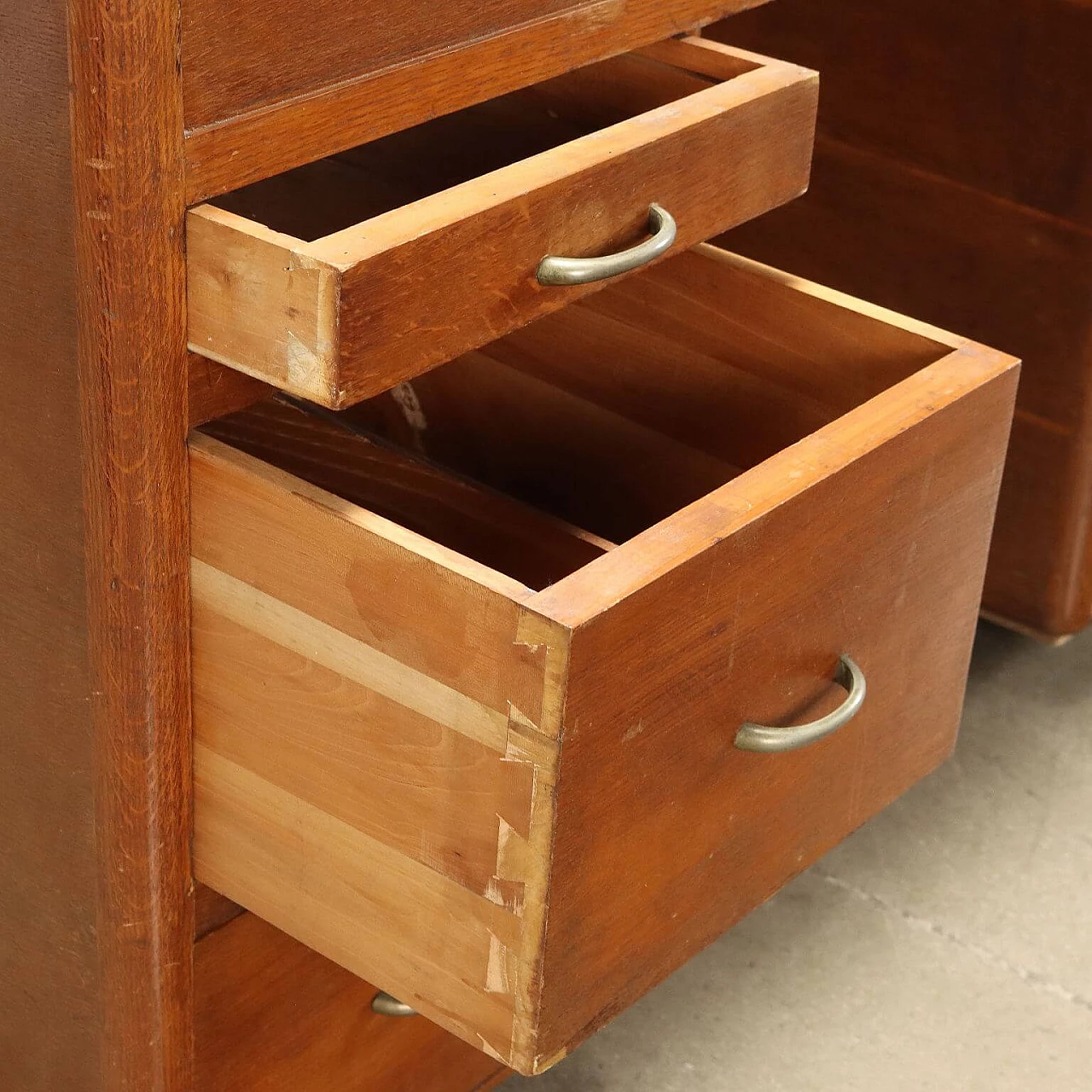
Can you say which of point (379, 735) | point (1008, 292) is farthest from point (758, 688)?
point (1008, 292)

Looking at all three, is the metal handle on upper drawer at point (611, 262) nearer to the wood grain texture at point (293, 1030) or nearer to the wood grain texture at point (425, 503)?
the wood grain texture at point (425, 503)

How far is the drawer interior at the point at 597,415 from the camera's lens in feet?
3.10

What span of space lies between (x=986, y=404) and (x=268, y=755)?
0.36 metres

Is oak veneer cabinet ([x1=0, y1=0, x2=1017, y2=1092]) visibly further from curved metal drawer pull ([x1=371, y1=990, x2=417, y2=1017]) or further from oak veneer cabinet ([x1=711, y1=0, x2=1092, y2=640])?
oak veneer cabinet ([x1=711, y1=0, x2=1092, y2=640])

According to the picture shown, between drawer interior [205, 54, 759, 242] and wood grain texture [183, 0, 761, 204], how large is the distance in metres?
0.16

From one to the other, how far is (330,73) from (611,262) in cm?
14

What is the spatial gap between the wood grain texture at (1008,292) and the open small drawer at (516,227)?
1.15ft

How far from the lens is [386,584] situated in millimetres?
703

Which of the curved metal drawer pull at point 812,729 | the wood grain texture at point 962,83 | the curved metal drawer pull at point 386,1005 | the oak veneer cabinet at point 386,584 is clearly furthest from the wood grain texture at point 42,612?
the wood grain texture at point 962,83

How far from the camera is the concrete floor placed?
1.12 m

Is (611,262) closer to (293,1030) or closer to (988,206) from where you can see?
(293,1030)

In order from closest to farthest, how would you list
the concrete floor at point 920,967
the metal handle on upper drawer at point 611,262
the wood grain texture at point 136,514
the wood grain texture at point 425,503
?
the wood grain texture at point 136,514, the metal handle on upper drawer at point 611,262, the wood grain texture at point 425,503, the concrete floor at point 920,967

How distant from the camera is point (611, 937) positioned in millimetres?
762

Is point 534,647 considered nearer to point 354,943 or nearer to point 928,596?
point 354,943
